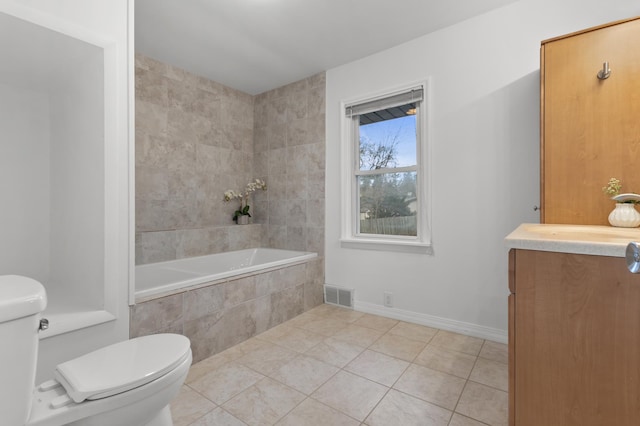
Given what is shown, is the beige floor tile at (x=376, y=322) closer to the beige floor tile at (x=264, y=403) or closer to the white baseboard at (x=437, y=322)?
the white baseboard at (x=437, y=322)

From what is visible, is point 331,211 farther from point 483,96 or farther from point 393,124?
point 483,96

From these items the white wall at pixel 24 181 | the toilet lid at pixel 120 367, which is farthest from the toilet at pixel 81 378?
the white wall at pixel 24 181

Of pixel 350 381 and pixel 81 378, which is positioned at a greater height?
pixel 81 378

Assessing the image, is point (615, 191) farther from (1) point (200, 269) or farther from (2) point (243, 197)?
(2) point (243, 197)

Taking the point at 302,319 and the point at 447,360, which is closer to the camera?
the point at 447,360

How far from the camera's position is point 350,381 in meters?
1.70

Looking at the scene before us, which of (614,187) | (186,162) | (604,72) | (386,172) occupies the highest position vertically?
(604,72)

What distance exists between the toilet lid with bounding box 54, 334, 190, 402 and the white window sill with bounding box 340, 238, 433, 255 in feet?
6.22

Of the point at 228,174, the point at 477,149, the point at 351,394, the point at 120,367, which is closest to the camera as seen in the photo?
the point at 120,367

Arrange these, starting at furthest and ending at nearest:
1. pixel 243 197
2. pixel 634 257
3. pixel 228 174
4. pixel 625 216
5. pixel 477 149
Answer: pixel 243 197, pixel 228 174, pixel 477 149, pixel 625 216, pixel 634 257

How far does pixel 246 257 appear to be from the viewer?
3404 millimetres

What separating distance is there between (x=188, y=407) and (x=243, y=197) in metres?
2.48

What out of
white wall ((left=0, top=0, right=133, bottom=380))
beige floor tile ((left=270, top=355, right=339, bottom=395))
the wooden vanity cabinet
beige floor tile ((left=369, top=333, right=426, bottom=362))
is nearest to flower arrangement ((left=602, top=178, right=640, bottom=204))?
the wooden vanity cabinet

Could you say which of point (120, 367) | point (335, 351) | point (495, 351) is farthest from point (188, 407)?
point (495, 351)
